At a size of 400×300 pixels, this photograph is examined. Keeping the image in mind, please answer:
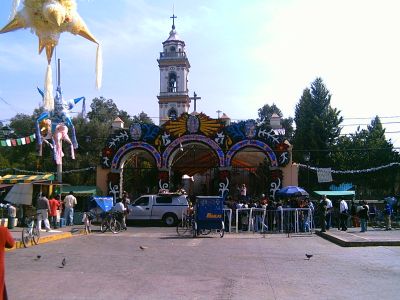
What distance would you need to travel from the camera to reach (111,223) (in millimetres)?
24750

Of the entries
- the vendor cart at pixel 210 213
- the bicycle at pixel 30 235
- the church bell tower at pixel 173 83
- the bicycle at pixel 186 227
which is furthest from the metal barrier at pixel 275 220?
the church bell tower at pixel 173 83

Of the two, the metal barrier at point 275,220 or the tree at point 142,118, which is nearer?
the metal barrier at point 275,220

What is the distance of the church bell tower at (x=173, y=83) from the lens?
6134 cm

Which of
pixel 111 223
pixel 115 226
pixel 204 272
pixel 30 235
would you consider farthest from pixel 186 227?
pixel 204 272

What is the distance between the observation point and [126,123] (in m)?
70.8

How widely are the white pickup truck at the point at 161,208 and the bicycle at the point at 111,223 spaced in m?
3.64

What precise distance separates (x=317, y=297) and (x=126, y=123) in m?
63.5

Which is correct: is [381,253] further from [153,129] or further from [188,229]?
[153,129]

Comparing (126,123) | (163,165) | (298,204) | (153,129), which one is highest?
(126,123)

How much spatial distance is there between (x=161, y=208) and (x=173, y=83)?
3577 centimetres

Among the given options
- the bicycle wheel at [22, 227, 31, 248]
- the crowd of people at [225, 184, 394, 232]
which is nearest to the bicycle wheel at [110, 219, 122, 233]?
the crowd of people at [225, 184, 394, 232]

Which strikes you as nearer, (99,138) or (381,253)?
(381,253)

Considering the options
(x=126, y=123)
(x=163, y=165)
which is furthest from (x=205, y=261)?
(x=126, y=123)

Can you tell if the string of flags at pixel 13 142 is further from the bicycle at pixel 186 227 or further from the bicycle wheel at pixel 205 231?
the bicycle wheel at pixel 205 231
